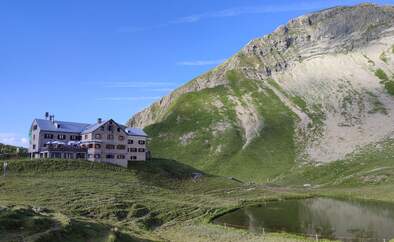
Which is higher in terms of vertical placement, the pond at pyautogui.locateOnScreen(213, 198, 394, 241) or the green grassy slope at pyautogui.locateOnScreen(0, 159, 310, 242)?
the green grassy slope at pyautogui.locateOnScreen(0, 159, 310, 242)

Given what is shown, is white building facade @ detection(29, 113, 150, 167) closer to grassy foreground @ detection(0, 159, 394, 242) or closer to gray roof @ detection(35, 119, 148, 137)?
gray roof @ detection(35, 119, 148, 137)

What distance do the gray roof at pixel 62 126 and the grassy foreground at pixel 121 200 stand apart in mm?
18639

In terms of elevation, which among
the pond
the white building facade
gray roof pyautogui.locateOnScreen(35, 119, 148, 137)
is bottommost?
the pond

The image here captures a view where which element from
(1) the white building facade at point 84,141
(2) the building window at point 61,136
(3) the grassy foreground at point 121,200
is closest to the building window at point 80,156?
(1) the white building facade at point 84,141

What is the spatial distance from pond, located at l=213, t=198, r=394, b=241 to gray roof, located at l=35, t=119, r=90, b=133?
2504 inches

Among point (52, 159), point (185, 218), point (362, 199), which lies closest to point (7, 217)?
point (185, 218)

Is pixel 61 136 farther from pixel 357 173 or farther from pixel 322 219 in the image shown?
pixel 357 173

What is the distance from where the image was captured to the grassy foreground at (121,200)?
47.0m

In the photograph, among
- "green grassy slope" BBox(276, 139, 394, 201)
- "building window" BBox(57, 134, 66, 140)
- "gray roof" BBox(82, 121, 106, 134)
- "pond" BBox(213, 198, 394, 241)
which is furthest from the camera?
"green grassy slope" BBox(276, 139, 394, 201)

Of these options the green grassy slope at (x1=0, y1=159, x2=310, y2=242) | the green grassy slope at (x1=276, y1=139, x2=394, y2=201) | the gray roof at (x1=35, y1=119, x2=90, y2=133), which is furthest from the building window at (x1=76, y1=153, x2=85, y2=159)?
the green grassy slope at (x1=276, y1=139, x2=394, y2=201)

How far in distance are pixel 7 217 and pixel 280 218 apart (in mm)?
58461

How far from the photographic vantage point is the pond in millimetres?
71000

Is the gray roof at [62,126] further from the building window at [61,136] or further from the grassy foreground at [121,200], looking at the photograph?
the grassy foreground at [121,200]

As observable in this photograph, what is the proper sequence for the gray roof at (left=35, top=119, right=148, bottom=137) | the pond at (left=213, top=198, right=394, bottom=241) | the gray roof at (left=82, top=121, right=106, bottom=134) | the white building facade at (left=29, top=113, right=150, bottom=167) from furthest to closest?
1. the gray roof at (left=35, top=119, right=148, bottom=137)
2. the gray roof at (left=82, top=121, right=106, bottom=134)
3. the white building facade at (left=29, top=113, right=150, bottom=167)
4. the pond at (left=213, top=198, right=394, bottom=241)
